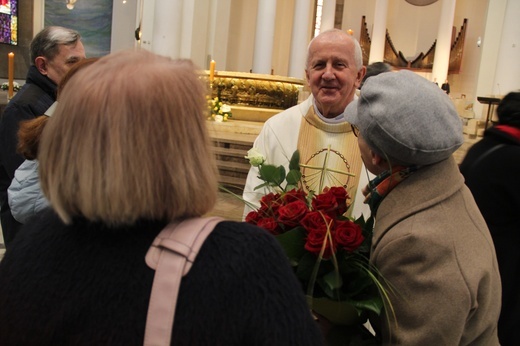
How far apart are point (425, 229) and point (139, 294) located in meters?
0.74

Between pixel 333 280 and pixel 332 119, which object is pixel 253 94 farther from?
pixel 333 280

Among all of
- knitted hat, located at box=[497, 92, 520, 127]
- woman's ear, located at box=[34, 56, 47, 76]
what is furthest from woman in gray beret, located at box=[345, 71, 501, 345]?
woman's ear, located at box=[34, 56, 47, 76]

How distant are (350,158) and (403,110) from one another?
1514 mm

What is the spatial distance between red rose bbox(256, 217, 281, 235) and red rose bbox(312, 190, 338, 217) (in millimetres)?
119

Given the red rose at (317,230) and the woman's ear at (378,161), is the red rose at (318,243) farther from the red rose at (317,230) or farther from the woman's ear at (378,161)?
the woman's ear at (378,161)

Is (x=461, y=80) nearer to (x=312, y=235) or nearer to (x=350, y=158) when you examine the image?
Answer: (x=350, y=158)

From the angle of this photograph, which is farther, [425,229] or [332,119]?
[332,119]

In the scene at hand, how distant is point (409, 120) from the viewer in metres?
1.34

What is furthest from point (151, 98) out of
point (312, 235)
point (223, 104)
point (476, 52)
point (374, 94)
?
point (476, 52)

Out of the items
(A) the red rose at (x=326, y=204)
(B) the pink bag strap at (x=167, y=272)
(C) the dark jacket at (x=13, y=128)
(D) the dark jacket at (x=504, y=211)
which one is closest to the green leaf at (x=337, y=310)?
(A) the red rose at (x=326, y=204)

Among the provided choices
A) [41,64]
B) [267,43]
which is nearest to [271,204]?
[41,64]

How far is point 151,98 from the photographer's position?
930mm

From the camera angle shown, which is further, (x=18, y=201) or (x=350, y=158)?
(x=350, y=158)

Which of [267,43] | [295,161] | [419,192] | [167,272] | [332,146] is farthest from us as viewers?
[267,43]
